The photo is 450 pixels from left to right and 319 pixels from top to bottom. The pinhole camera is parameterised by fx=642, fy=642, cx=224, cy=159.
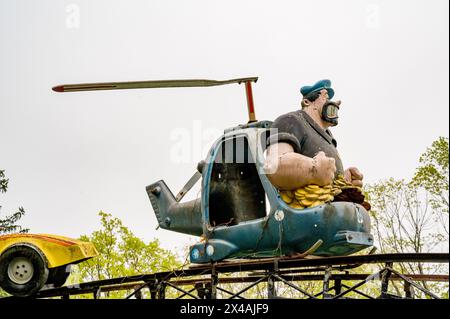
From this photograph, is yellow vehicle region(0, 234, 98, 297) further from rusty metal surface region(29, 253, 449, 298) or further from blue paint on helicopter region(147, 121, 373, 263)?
blue paint on helicopter region(147, 121, 373, 263)

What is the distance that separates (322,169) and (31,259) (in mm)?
2979

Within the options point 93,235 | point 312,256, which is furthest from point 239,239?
point 93,235

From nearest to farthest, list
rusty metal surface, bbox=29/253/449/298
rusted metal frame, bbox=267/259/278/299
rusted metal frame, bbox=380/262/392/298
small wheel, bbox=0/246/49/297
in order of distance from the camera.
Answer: rusty metal surface, bbox=29/253/449/298, rusted metal frame, bbox=380/262/392/298, rusted metal frame, bbox=267/259/278/299, small wheel, bbox=0/246/49/297

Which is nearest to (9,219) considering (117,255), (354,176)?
(117,255)

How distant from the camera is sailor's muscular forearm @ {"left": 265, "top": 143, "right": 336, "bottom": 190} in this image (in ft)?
17.5

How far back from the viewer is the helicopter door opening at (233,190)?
20.8ft

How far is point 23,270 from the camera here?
20.5 ft

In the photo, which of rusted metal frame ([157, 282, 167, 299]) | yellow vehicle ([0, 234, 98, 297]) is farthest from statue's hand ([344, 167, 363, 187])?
yellow vehicle ([0, 234, 98, 297])

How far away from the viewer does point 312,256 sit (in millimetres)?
5695

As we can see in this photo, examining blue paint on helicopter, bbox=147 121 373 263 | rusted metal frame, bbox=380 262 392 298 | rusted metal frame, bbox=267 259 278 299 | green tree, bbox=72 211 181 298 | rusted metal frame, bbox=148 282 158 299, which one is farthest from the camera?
green tree, bbox=72 211 181 298

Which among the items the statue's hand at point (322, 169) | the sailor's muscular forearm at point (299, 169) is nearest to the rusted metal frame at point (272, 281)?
the sailor's muscular forearm at point (299, 169)

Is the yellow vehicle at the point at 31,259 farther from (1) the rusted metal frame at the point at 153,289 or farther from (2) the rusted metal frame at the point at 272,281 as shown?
(2) the rusted metal frame at the point at 272,281

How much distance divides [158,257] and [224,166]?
6.28 metres
